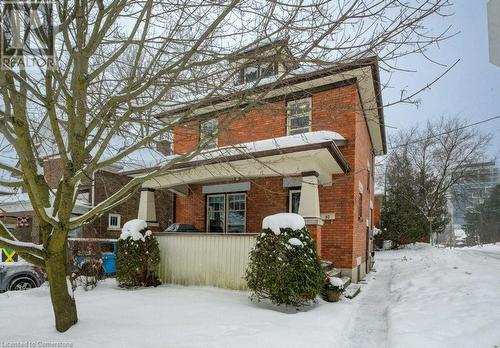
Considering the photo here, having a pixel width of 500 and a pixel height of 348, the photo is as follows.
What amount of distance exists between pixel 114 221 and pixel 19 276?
943cm

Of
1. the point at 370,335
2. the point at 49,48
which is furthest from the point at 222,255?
the point at 49,48

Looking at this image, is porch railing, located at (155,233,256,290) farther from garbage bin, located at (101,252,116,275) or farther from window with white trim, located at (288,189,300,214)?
window with white trim, located at (288,189,300,214)

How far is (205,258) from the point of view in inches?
343

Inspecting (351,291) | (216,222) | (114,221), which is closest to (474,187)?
(216,222)

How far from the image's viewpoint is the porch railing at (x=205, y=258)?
26.7 ft

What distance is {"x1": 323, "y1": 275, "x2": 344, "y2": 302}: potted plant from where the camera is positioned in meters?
7.34

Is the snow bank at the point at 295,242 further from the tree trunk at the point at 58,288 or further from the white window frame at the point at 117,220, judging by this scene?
the white window frame at the point at 117,220

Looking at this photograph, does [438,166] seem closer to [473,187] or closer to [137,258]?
[473,187]

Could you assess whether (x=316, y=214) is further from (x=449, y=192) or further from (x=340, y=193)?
(x=449, y=192)

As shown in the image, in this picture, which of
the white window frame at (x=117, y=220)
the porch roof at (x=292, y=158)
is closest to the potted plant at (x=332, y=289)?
the porch roof at (x=292, y=158)

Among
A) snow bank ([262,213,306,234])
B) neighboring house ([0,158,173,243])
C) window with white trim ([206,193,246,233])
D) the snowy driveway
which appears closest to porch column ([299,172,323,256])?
snow bank ([262,213,306,234])

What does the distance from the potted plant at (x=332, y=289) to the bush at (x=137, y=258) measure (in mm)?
4207

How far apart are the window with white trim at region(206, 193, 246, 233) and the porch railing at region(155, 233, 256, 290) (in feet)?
9.28

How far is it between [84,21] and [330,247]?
812 centimetres
